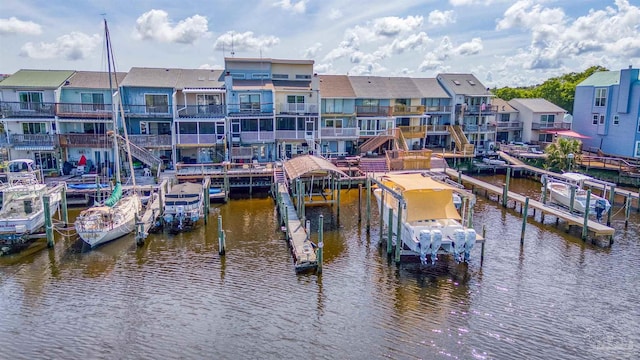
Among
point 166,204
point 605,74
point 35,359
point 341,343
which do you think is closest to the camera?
point 35,359

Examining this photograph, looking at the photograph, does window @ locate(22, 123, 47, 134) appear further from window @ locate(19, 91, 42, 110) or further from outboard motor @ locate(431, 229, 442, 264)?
outboard motor @ locate(431, 229, 442, 264)

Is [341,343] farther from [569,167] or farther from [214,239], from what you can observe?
[569,167]

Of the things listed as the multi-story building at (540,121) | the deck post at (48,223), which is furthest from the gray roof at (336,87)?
the deck post at (48,223)

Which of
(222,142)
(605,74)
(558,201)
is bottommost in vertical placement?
(558,201)

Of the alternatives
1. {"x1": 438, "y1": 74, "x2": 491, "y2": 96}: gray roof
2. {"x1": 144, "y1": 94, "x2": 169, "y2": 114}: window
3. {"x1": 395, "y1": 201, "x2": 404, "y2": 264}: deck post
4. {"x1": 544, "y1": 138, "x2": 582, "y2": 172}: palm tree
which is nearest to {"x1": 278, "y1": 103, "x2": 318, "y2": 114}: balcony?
{"x1": 144, "y1": 94, "x2": 169, "y2": 114}: window

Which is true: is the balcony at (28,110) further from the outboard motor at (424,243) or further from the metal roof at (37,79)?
the outboard motor at (424,243)

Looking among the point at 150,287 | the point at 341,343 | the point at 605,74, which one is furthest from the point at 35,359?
the point at 605,74

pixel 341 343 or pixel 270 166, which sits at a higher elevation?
pixel 270 166
